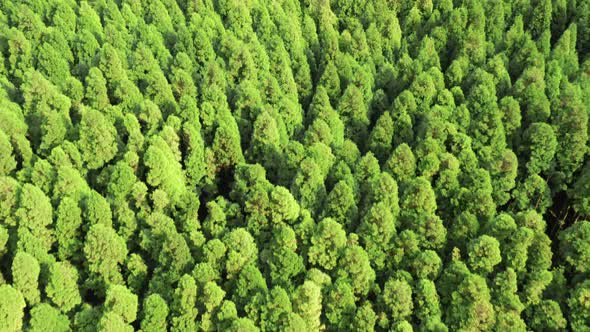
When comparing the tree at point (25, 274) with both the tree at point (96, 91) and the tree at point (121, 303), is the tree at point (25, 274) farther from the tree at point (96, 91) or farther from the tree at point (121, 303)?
the tree at point (96, 91)

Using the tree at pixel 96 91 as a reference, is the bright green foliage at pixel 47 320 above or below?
below

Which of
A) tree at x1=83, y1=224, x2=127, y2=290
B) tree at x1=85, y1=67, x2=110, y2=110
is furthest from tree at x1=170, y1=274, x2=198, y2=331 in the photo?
tree at x1=85, y1=67, x2=110, y2=110

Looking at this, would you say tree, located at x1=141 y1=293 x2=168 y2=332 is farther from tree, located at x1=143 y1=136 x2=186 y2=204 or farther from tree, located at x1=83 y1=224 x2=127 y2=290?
tree, located at x1=143 y1=136 x2=186 y2=204

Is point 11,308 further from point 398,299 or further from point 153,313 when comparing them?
point 398,299

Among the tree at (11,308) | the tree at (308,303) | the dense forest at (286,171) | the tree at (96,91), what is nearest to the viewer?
the tree at (11,308)

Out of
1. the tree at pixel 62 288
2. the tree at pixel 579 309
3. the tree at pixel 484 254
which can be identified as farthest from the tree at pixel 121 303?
the tree at pixel 579 309

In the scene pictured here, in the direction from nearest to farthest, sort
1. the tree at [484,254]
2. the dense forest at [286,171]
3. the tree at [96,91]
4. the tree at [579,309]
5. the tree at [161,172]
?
1. the tree at [579,309]
2. the dense forest at [286,171]
3. the tree at [484,254]
4. the tree at [161,172]
5. the tree at [96,91]

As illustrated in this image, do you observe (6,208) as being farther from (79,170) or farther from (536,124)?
(536,124)

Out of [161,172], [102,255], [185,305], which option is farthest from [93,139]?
[185,305]

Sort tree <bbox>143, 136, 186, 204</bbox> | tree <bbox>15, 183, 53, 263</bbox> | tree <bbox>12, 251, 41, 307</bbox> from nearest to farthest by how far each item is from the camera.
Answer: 1. tree <bbox>12, 251, 41, 307</bbox>
2. tree <bbox>15, 183, 53, 263</bbox>
3. tree <bbox>143, 136, 186, 204</bbox>
